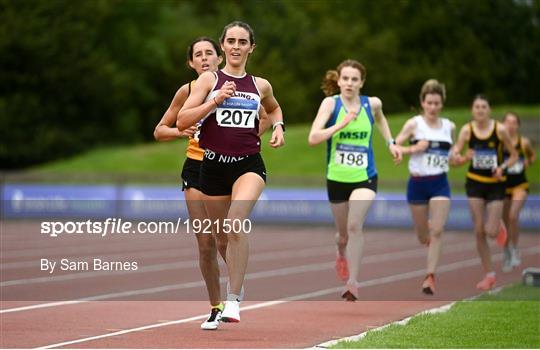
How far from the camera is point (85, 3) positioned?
6044 centimetres

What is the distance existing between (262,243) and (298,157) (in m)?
20.8

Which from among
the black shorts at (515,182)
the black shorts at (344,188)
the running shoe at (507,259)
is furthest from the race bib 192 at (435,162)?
the black shorts at (515,182)

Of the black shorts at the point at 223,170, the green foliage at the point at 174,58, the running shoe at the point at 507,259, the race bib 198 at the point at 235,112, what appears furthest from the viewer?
the green foliage at the point at 174,58

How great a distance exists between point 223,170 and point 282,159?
3642 cm

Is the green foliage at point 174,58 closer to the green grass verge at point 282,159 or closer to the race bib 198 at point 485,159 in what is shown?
the green grass verge at point 282,159

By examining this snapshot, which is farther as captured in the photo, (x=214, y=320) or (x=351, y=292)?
(x=351, y=292)

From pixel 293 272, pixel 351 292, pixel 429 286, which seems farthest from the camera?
pixel 293 272

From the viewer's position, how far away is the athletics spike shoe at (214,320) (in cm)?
994

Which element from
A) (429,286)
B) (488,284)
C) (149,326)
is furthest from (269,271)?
(149,326)

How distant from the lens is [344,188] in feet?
42.4

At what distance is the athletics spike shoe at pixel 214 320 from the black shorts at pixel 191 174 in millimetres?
967

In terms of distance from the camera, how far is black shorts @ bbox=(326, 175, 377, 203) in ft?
42.0

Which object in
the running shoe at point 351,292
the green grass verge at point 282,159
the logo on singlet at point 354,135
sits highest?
the green grass verge at point 282,159

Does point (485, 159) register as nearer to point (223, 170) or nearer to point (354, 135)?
point (354, 135)
